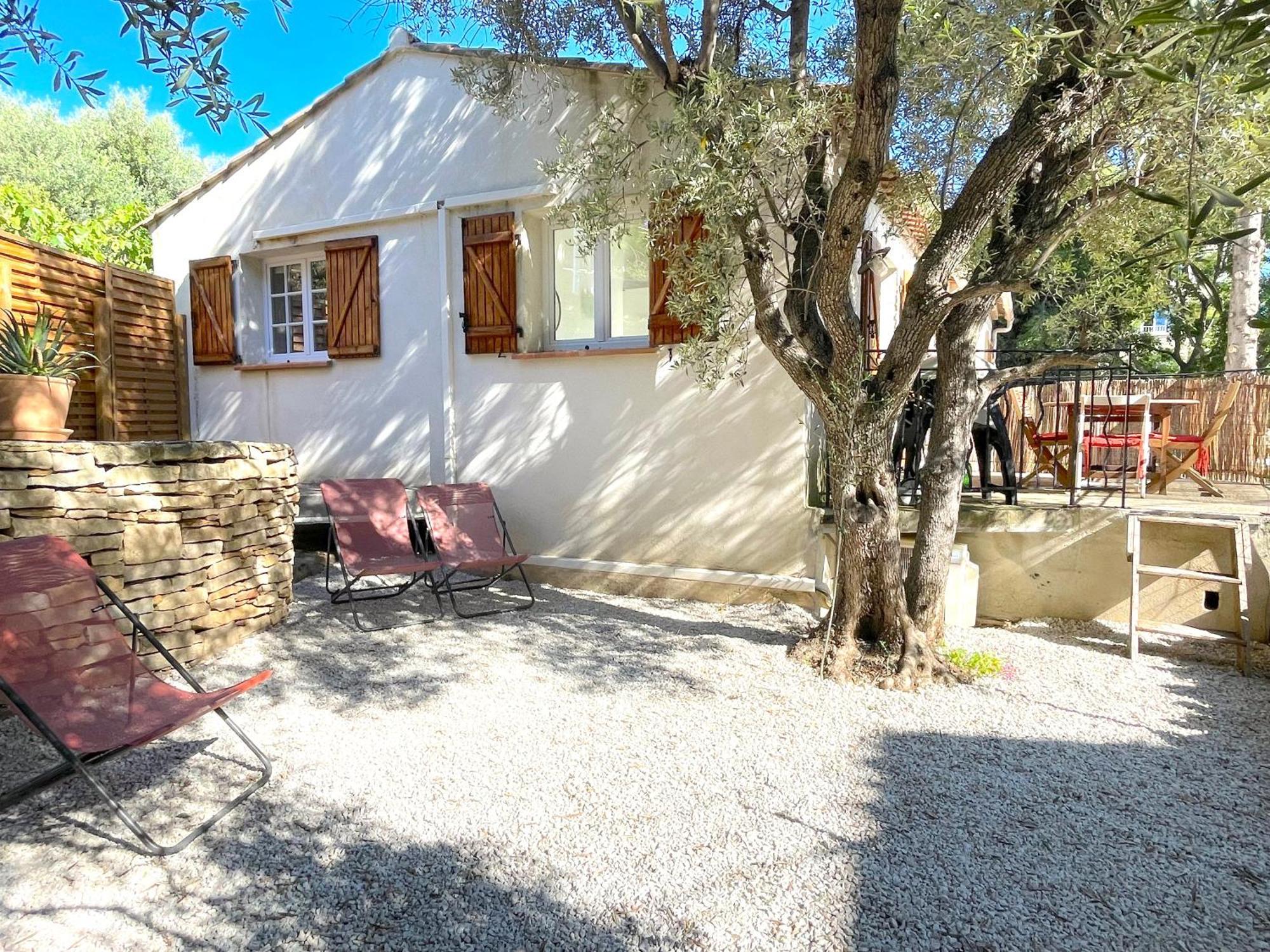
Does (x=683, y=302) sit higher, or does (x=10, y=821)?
(x=683, y=302)

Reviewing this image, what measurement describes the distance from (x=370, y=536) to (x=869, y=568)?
11.8 feet

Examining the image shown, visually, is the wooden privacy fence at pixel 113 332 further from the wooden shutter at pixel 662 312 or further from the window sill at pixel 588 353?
Answer: the wooden shutter at pixel 662 312

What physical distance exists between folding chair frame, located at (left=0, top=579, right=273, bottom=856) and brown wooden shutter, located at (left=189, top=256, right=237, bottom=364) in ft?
18.3

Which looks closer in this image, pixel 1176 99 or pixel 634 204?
pixel 1176 99

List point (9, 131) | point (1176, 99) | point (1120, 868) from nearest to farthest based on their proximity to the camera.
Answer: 1. point (1120, 868)
2. point (1176, 99)
3. point (9, 131)

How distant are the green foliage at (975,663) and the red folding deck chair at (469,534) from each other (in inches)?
115

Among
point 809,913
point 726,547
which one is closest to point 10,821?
point 809,913

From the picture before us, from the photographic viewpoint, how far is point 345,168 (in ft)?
23.9

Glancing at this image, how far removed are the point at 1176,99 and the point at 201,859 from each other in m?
5.02

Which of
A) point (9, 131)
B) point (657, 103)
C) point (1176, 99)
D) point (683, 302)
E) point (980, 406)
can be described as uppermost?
point (9, 131)

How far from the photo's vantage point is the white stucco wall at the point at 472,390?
5762 mm

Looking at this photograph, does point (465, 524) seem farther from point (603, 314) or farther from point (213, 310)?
point (213, 310)

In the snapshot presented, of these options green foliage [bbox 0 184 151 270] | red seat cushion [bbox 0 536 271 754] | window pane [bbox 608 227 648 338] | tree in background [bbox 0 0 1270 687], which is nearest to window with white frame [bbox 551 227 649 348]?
window pane [bbox 608 227 648 338]

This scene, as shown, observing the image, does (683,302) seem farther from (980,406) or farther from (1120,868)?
(1120,868)
